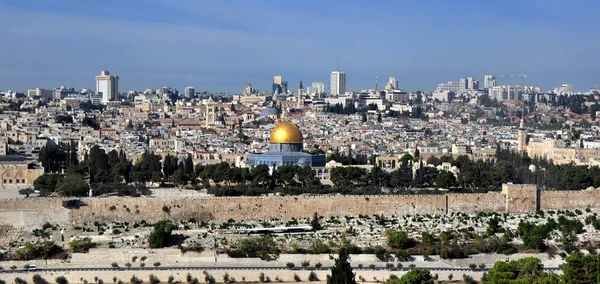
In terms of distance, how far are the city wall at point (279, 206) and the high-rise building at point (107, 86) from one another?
103087mm

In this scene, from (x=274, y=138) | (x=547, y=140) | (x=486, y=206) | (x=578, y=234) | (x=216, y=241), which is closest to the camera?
(x=216, y=241)

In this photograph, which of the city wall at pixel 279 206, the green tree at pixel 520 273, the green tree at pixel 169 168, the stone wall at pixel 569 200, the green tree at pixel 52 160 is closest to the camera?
the green tree at pixel 520 273

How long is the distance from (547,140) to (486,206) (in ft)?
94.5

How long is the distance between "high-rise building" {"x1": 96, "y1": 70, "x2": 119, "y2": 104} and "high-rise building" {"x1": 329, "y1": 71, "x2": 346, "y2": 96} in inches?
1181

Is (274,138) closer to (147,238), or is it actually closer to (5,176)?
(5,176)

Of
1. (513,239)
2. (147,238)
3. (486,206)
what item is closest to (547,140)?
(486,206)

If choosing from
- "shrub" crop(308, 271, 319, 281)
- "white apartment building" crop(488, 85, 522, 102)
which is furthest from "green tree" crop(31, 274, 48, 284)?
"white apartment building" crop(488, 85, 522, 102)

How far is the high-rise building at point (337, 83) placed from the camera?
6137 inches

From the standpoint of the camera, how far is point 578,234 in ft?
109

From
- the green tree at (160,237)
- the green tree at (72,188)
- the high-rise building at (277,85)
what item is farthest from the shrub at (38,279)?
the high-rise building at (277,85)

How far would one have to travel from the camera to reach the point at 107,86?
140m

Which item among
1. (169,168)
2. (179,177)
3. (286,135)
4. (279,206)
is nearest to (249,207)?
(279,206)

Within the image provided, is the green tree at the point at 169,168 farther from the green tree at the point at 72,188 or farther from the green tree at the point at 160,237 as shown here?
the green tree at the point at 160,237

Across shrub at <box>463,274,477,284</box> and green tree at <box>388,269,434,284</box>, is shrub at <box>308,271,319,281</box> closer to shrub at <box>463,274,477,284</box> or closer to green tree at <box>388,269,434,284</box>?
green tree at <box>388,269,434,284</box>
